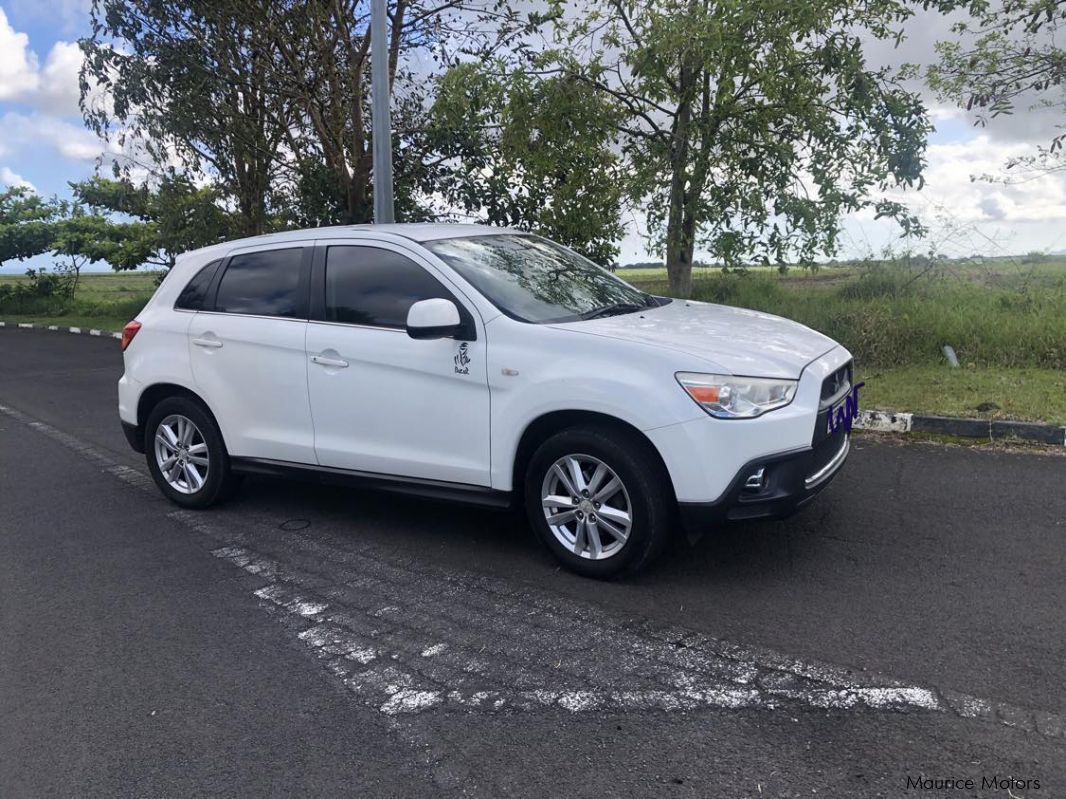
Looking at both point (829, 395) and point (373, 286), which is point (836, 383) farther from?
point (373, 286)

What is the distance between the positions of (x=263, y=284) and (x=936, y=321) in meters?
7.50

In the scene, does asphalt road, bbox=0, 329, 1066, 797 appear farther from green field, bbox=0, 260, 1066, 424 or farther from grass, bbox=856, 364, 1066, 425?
green field, bbox=0, 260, 1066, 424

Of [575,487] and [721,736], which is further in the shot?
[575,487]

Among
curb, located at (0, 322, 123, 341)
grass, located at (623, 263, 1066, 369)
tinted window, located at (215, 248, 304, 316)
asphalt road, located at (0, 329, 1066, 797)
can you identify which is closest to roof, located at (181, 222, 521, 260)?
tinted window, located at (215, 248, 304, 316)

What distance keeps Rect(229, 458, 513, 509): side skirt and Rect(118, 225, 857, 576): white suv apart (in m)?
0.01

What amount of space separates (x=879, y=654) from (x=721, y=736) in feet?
3.08

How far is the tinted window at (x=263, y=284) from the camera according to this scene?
5391 millimetres

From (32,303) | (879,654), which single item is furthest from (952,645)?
(32,303)

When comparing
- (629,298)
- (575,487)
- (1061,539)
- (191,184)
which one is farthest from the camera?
(191,184)

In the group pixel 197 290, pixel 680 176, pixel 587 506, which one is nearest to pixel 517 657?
pixel 587 506

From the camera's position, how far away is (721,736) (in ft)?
9.83

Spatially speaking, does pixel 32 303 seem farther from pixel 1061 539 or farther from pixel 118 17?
pixel 1061 539

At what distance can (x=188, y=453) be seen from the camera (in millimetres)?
5859

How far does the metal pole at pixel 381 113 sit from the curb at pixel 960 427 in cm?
510
